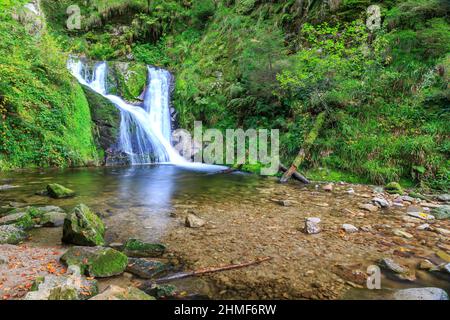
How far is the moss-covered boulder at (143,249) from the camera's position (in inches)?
139

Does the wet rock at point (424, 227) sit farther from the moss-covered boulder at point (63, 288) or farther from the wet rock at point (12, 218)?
the wet rock at point (12, 218)

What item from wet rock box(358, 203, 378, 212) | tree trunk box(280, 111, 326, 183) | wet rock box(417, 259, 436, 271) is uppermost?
tree trunk box(280, 111, 326, 183)

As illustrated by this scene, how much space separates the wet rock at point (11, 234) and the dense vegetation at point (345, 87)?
711 cm

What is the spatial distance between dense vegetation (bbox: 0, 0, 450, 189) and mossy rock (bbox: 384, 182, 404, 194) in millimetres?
692

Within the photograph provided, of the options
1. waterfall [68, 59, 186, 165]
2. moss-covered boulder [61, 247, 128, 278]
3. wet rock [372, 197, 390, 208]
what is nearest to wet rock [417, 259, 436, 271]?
wet rock [372, 197, 390, 208]

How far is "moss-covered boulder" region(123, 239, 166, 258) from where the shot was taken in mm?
3540

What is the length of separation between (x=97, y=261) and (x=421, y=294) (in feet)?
10.4

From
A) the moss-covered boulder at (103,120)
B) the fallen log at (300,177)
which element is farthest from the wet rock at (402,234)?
the moss-covered boulder at (103,120)

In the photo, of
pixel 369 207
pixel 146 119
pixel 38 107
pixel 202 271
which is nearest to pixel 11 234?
pixel 202 271

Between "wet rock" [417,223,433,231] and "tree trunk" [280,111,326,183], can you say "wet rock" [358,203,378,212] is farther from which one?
"tree trunk" [280,111,326,183]

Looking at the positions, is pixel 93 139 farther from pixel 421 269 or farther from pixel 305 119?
pixel 421 269

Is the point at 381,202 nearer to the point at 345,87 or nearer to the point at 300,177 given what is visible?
the point at 300,177

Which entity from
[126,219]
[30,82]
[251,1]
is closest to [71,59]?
[30,82]

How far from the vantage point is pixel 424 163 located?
779cm
